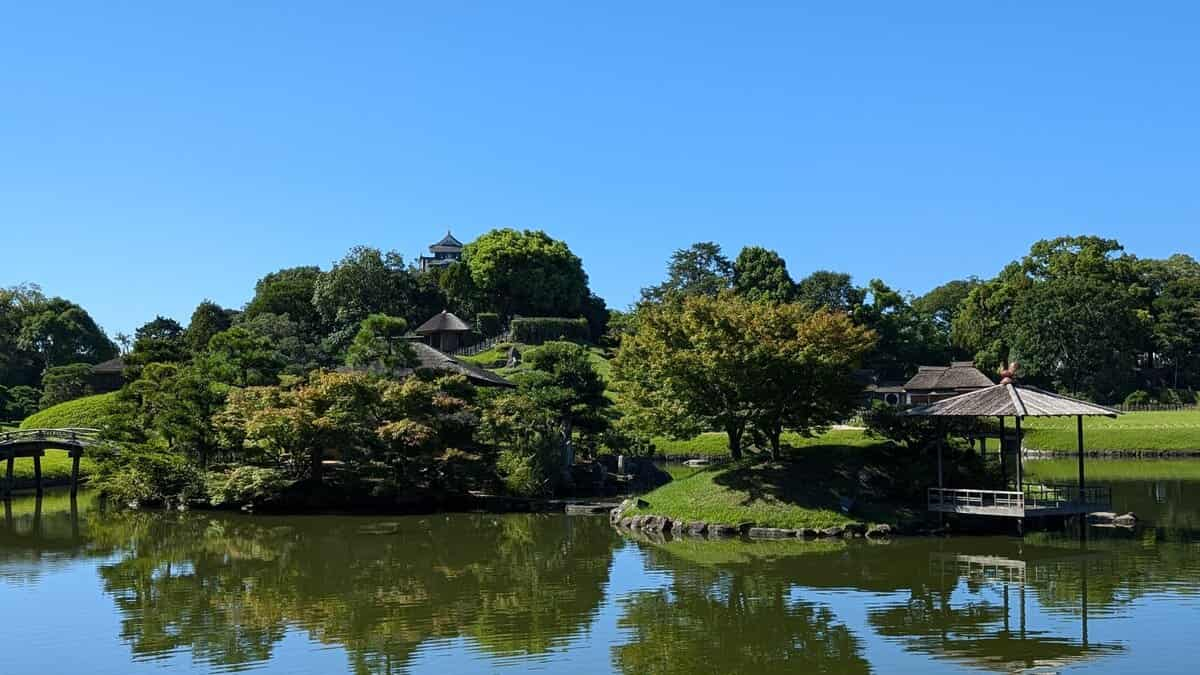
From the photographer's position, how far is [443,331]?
230 feet

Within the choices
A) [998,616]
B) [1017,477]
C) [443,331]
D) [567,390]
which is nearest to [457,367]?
[567,390]

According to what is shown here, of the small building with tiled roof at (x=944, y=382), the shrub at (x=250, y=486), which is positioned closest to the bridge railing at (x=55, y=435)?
the shrub at (x=250, y=486)

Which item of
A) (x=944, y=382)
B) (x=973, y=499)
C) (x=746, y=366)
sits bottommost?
(x=973, y=499)

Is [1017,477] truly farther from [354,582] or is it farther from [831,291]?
[831,291]

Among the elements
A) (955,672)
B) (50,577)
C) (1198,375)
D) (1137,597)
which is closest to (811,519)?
(1137,597)

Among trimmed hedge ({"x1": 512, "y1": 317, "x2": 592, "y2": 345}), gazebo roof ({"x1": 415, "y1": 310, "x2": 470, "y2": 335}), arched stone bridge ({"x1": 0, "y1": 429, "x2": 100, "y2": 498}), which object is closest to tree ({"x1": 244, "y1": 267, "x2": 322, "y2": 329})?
gazebo roof ({"x1": 415, "y1": 310, "x2": 470, "y2": 335})

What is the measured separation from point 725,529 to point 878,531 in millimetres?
3957

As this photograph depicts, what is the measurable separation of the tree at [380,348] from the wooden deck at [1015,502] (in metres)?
20.1

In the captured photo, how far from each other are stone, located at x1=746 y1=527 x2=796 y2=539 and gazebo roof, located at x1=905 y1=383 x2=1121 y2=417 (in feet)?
16.5

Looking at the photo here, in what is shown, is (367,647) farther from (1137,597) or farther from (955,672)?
(1137,597)

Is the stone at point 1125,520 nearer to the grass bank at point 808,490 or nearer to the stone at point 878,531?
the grass bank at point 808,490

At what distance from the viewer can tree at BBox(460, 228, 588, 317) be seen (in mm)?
78312

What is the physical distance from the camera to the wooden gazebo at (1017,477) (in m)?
25.2

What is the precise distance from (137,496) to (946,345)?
60908mm
